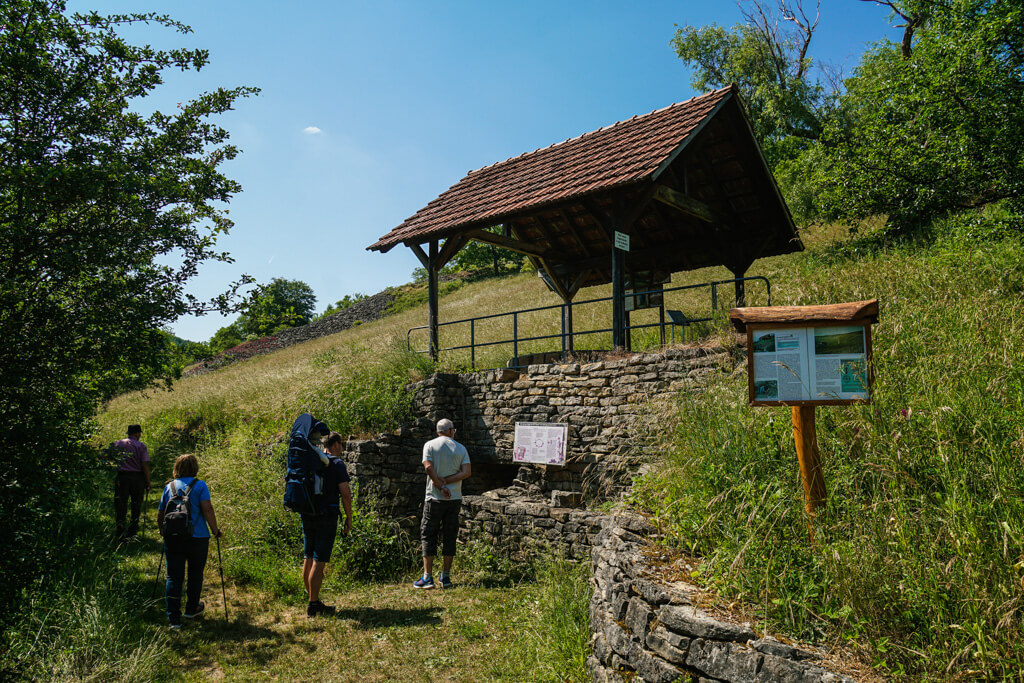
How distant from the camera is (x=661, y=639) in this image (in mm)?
3439

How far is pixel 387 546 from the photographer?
7.92 meters

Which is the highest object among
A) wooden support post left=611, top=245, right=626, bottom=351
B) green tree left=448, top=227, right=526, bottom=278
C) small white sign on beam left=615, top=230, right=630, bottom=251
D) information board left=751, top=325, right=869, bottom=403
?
green tree left=448, top=227, right=526, bottom=278

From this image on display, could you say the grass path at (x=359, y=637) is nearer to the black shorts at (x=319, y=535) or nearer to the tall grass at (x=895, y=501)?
the black shorts at (x=319, y=535)

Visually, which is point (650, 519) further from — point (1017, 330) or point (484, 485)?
point (484, 485)

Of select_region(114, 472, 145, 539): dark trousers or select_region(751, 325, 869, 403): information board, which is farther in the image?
select_region(114, 472, 145, 539): dark trousers

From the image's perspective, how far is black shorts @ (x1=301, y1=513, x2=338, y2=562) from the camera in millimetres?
6176

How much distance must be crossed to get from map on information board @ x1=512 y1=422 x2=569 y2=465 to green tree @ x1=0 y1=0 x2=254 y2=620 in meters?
5.34

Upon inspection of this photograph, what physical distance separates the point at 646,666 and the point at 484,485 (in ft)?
22.8

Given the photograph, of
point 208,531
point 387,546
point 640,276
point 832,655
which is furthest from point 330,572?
point 640,276

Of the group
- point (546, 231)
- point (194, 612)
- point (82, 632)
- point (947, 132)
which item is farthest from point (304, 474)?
point (947, 132)

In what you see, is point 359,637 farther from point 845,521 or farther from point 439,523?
point 845,521

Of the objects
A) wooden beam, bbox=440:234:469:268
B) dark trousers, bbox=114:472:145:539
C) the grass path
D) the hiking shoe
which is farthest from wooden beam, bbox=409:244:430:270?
the hiking shoe

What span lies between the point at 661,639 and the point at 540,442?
5.52m

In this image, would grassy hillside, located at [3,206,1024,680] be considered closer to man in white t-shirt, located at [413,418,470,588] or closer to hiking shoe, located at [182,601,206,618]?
hiking shoe, located at [182,601,206,618]
